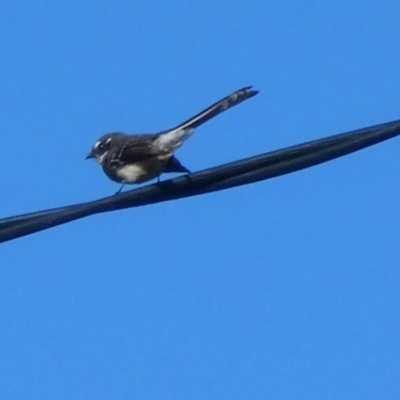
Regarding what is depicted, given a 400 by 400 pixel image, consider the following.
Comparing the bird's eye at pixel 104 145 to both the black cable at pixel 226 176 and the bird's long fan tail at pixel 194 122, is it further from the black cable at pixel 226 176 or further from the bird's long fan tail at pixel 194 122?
the black cable at pixel 226 176

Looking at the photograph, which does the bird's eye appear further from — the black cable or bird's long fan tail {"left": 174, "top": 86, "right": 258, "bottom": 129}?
the black cable

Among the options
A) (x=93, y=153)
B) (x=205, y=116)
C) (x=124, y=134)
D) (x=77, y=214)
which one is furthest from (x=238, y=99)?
(x=93, y=153)

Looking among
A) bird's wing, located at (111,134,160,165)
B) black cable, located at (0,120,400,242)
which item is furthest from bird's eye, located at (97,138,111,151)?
black cable, located at (0,120,400,242)

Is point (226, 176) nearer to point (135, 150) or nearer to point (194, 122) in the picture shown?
point (194, 122)

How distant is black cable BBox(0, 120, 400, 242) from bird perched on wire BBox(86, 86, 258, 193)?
6.61ft

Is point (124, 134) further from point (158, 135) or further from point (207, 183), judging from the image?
point (207, 183)

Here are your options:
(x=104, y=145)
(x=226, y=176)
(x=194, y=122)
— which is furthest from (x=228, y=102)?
(x=104, y=145)

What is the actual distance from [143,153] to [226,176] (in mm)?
3775

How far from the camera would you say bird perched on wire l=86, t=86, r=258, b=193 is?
33.8 feet

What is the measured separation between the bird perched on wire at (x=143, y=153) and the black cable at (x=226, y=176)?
201 centimetres

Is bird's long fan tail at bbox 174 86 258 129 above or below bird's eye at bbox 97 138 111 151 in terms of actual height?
below

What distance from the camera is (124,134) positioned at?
1209cm

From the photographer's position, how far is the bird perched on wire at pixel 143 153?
10.3 meters

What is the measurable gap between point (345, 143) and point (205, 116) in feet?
7.62
